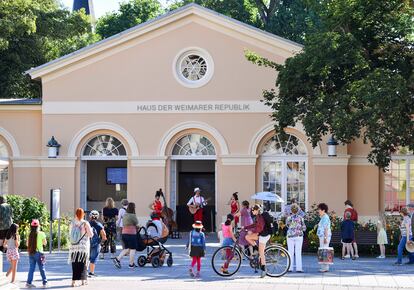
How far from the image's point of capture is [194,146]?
31.7 m

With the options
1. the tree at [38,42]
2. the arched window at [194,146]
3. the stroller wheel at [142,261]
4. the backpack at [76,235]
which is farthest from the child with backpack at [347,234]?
the tree at [38,42]

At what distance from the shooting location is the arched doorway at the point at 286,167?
103 feet

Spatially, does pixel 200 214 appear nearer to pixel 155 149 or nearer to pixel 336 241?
pixel 155 149

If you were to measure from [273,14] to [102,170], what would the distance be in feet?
58.2

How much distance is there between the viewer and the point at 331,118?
84.4ft

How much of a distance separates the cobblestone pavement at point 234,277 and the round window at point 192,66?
915cm

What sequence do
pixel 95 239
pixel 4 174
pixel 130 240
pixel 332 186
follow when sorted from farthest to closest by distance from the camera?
pixel 4 174 → pixel 332 186 → pixel 130 240 → pixel 95 239

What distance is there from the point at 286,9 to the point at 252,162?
21.0 m

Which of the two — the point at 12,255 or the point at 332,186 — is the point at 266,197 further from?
the point at 12,255

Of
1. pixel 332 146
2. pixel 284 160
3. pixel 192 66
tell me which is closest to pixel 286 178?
pixel 284 160

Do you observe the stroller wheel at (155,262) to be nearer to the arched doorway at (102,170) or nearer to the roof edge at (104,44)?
the arched doorway at (102,170)

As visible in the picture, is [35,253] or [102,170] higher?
[102,170]

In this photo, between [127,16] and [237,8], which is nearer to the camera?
[237,8]

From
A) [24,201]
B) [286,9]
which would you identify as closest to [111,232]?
[24,201]
